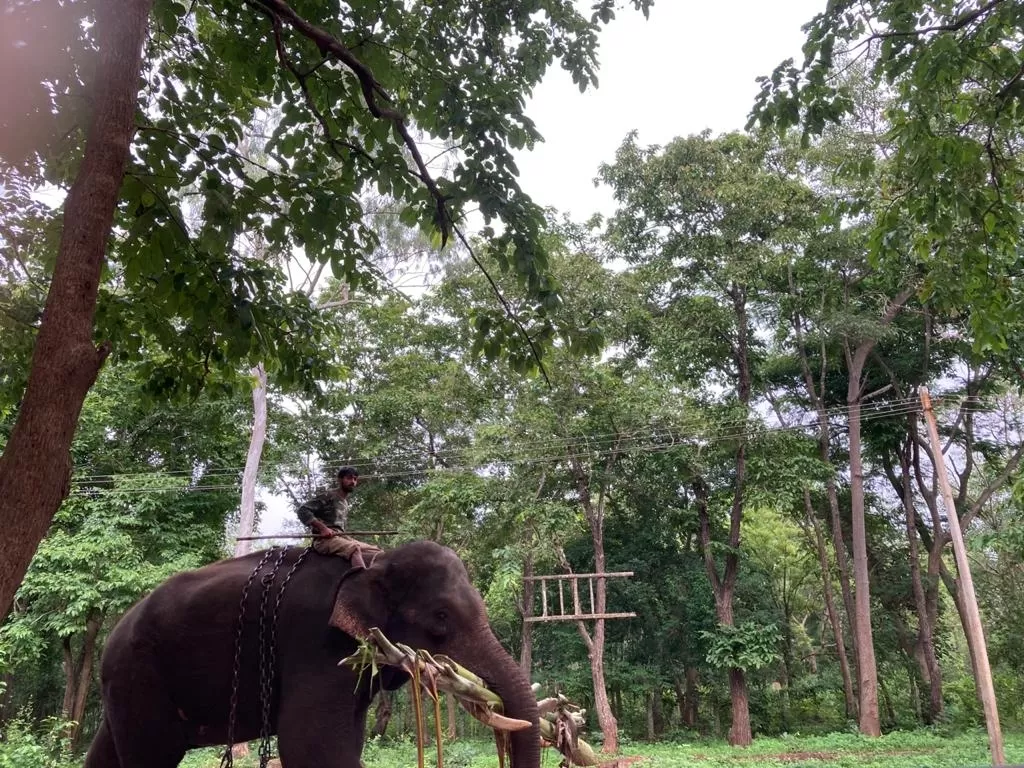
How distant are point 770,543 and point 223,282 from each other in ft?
66.3

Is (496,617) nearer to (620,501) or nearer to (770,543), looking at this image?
(620,501)

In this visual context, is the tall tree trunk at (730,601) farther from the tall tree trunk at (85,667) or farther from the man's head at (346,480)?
the man's head at (346,480)

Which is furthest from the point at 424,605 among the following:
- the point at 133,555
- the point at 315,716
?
the point at 133,555

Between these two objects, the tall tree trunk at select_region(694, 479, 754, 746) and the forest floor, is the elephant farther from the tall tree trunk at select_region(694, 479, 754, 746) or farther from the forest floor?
the tall tree trunk at select_region(694, 479, 754, 746)

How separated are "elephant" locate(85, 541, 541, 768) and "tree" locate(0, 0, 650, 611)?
1.15 metres

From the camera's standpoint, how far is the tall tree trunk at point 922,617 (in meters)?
15.9

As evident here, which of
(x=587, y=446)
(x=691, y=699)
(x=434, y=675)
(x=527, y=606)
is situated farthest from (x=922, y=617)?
(x=434, y=675)

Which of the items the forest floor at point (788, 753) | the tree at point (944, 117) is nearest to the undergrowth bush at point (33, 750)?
the forest floor at point (788, 753)

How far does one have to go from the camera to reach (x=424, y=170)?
9.79ft

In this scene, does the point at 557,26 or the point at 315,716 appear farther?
the point at 557,26

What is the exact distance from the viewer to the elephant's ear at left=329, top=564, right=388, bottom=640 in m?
2.82

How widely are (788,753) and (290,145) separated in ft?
42.1

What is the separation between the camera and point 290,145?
11.6ft

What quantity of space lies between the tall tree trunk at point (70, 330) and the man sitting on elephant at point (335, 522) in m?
1.39
